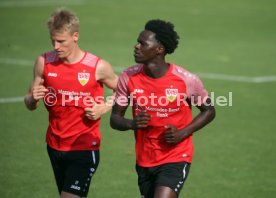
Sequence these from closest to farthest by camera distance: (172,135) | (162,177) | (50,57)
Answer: (172,135) < (162,177) < (50,57)

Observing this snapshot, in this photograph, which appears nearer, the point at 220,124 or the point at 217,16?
the point at 220,124

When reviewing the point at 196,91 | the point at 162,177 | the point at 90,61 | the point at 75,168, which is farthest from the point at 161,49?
the point at 75,168

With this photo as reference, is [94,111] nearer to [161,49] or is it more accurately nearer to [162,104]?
[162,104]

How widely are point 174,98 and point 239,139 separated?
5887 millimetres

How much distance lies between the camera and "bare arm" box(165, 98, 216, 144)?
25.7 feet

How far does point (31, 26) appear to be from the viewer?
27125 mm

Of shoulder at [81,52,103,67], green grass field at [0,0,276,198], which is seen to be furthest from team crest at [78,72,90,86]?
green grass field at [0,0,276,198]

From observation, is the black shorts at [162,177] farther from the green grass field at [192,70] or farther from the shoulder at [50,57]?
the green grass field at [192,70]

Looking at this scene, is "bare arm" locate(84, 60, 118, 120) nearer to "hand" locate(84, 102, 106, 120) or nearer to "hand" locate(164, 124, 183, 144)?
"hand" locate(84, 102, 106, 120)

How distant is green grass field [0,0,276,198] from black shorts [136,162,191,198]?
257 centimetres

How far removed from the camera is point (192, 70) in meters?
19.9

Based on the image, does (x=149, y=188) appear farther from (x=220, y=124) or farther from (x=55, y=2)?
(x=55, y=2)

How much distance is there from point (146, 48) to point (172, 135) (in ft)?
3.18

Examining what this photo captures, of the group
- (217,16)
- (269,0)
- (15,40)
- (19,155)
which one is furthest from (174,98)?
(269,0)
